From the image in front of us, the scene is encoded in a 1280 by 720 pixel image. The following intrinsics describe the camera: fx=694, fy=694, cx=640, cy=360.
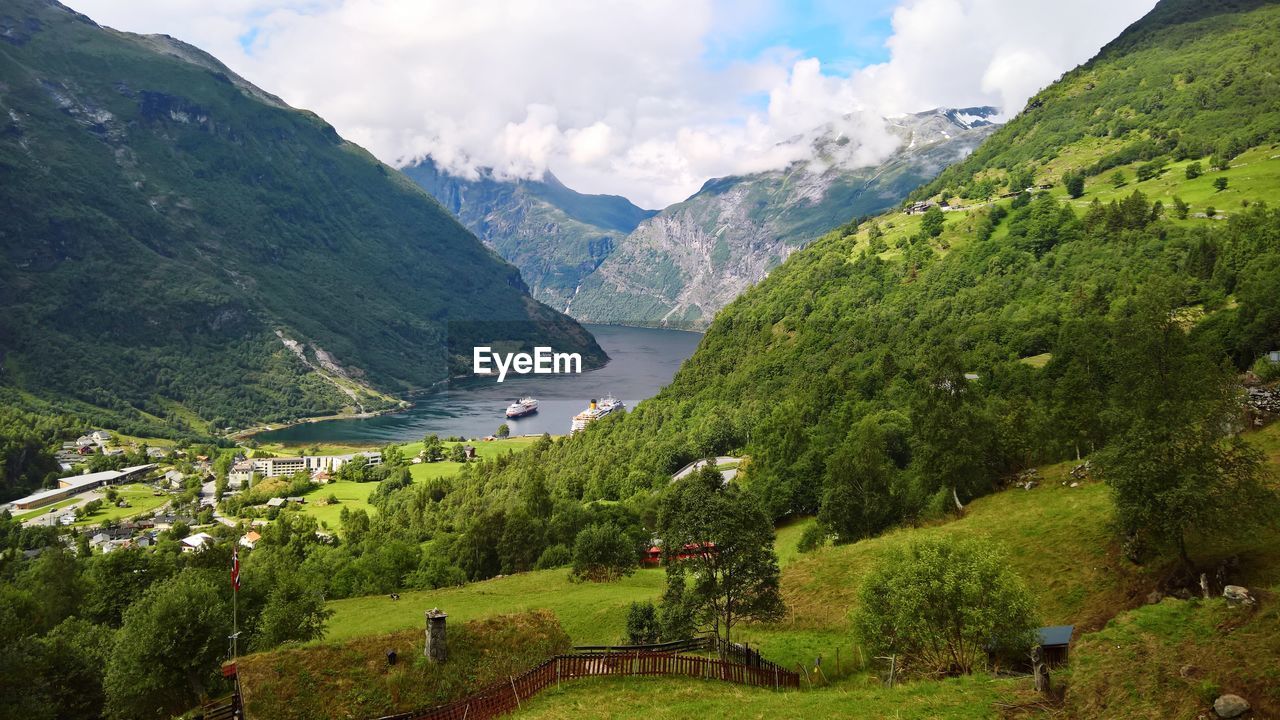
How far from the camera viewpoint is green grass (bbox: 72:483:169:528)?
122 m

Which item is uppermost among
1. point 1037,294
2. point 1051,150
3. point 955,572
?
point 1051,150

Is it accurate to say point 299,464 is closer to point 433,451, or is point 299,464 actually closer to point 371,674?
point 433,451

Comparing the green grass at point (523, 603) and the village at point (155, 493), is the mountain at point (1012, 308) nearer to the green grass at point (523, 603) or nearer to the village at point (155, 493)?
the green grass at point (523, 603)

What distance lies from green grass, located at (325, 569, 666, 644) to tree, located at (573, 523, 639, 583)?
1.19 m

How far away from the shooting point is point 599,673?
24047 mm

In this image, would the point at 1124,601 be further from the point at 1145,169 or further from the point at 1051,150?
the point at 1051,150

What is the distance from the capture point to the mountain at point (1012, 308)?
166 ft

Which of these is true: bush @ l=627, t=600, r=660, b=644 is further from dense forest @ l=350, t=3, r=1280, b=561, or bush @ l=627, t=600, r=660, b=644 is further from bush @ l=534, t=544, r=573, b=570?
bush @ l=534, t=544, r=573, b=570

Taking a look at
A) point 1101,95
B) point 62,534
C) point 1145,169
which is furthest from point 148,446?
point 1101,95

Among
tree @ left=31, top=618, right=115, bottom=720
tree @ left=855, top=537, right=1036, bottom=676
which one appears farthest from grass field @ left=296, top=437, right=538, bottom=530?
tree @ left=855, top=537, right=1036, bottom=676

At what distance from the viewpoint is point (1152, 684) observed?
55.5 ft

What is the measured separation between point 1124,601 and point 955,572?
8.86m

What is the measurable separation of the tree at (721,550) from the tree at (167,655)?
23480mm

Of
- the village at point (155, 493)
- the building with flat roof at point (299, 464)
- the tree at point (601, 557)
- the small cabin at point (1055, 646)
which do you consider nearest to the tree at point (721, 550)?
the small cabin at point (1055, 646)
